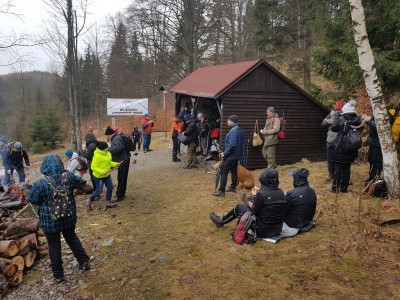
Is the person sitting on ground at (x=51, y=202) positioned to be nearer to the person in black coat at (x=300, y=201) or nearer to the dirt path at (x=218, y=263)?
the dirt path at (x=218, y=263)

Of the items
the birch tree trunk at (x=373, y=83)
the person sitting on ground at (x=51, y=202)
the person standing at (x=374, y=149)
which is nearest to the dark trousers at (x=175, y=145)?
the person standing at (x=374, y=149)

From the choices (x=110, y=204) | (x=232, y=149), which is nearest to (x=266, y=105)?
(x=232, y=149)

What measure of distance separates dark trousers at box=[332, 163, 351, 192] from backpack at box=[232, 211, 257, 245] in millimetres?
2476

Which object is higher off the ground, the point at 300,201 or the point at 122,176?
the point at 300,201

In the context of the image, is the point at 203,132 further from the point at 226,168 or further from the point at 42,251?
the point at 42,251

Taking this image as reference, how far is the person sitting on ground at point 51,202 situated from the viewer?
13.9 feet

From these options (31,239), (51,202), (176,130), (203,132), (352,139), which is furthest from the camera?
(176,130)

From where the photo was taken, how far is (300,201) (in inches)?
198

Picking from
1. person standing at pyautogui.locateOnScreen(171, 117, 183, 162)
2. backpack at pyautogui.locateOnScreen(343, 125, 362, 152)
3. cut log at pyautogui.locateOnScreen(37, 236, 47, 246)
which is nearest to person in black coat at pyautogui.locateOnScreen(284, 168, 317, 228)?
backpack at pyautogui.locateOnScreen(343, 125, 362, 152)

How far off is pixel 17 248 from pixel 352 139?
20.1 feet

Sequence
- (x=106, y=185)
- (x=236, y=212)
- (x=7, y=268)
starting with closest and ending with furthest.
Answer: (x=7, y=268)
(x=236, y=212)
(x=106, y=185)

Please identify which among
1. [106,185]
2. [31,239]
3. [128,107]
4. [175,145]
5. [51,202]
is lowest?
[31,239]

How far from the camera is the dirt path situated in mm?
3758

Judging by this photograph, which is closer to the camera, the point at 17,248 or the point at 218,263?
the point at 218,263
